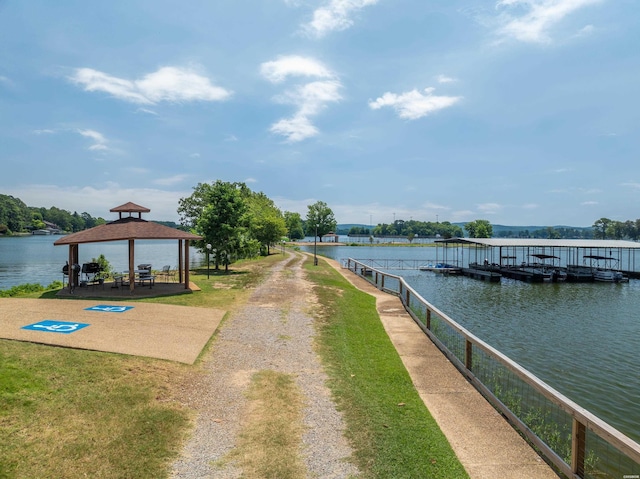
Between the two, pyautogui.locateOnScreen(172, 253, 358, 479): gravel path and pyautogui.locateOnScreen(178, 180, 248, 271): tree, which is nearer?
pyautogui.locateOnScreen(172, 253, 358, 479): gravel path

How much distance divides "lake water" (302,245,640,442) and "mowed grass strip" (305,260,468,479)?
533 centimetres

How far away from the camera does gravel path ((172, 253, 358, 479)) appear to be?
15.6 feet

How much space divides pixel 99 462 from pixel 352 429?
338 centimetres

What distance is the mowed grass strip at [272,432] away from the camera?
15.3 feet

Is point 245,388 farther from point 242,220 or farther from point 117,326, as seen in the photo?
point 242,220

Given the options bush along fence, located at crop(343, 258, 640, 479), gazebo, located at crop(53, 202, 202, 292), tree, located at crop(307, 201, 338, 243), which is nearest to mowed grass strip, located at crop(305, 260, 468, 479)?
bush along fence, located at crop(343, 258, 640, 479)

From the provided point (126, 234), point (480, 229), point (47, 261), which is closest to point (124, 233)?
point (126, 234)

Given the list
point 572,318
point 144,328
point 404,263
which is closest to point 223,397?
point 144,328

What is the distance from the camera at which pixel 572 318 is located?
67.3 feet

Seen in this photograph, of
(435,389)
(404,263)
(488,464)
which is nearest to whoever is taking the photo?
(488,464)

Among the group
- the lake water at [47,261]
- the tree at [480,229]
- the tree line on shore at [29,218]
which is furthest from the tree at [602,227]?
the tree line on shore at [29,218]

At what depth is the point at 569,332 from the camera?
1705cm

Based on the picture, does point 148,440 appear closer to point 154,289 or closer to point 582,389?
A: point 582,389

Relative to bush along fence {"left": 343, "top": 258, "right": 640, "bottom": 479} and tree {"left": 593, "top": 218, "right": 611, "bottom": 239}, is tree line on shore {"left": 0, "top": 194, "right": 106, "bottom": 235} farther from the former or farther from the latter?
tree {"left": 593, "top": 218, "right": 611, "bottom": 239}
